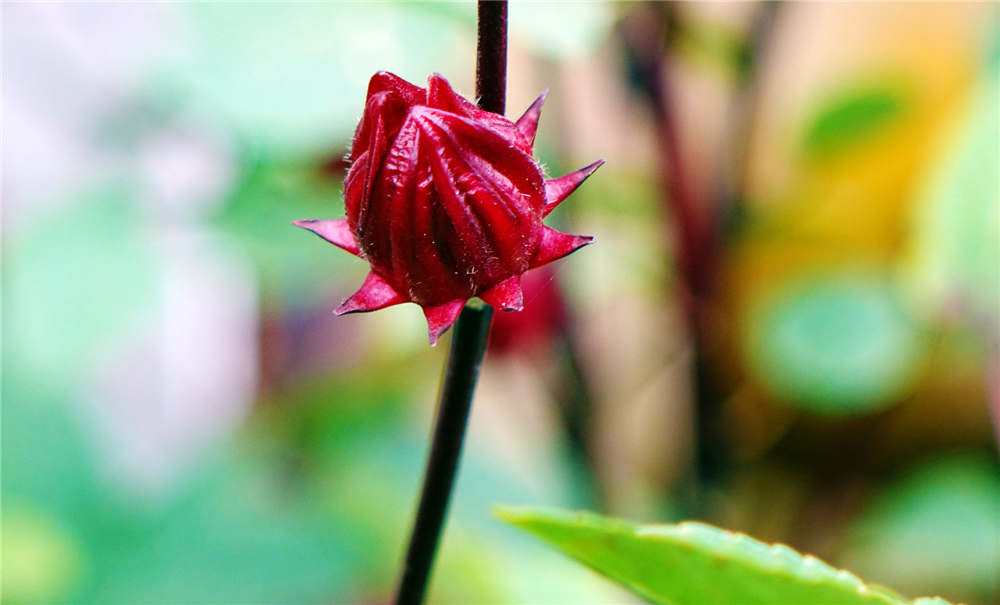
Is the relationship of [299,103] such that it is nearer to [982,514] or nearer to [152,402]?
[982,514]

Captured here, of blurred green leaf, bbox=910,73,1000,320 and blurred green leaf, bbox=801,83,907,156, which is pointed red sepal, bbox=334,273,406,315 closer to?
blurred green leaf, bbox=910,73,1000,320

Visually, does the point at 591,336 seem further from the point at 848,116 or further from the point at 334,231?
the point at 334,231

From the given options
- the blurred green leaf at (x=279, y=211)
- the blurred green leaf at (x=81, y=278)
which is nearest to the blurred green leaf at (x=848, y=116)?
the blurred green leaf at (x=279, y=211)

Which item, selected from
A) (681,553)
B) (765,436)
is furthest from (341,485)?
(681,553)

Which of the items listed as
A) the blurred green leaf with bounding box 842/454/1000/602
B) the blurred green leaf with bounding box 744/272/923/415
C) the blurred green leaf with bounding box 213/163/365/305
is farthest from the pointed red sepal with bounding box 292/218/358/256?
the blurred green leaf with bounding box 842/454/1000/602

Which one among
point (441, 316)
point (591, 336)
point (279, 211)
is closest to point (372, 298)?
point (441, 316)

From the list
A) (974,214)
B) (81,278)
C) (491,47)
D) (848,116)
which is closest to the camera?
(491,47)
